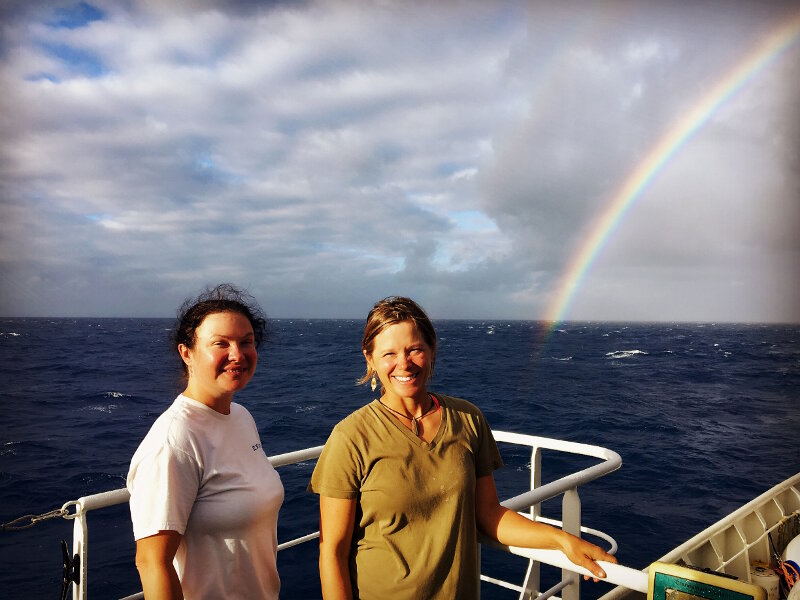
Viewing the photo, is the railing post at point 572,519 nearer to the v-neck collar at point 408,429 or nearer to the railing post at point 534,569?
the railing post at point 534,569

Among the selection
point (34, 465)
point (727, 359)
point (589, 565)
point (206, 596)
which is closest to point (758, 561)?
point (589, 565)

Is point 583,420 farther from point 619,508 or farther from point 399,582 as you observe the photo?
point 399,582

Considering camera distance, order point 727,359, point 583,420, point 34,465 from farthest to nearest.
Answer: point 727,359
point 583,420
point 34,465

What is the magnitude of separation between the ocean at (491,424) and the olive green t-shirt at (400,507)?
847 mm

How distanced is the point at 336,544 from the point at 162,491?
0.53m

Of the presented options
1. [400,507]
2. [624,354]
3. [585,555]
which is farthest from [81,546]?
[624,354]

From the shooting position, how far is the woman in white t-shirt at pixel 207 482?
1.71 meters

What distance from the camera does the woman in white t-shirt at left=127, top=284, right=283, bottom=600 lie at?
1.71 metres

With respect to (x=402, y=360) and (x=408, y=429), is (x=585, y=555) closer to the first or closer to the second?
(x=408, y=429)

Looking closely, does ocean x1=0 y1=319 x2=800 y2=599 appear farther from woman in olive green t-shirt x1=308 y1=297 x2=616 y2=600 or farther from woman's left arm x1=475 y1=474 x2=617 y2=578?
woman's left arm x1=475 y1=474 x2=617 y2=578

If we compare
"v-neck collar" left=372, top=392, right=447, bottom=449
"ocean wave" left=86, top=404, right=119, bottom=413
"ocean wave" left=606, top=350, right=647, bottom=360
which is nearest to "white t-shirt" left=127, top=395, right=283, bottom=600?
"v-neck collar" left=372, top=392, right=447, bottom=449

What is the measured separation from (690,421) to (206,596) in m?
→ 26.4

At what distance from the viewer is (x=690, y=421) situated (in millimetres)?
24625

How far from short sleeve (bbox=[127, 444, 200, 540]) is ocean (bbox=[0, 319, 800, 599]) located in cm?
52
